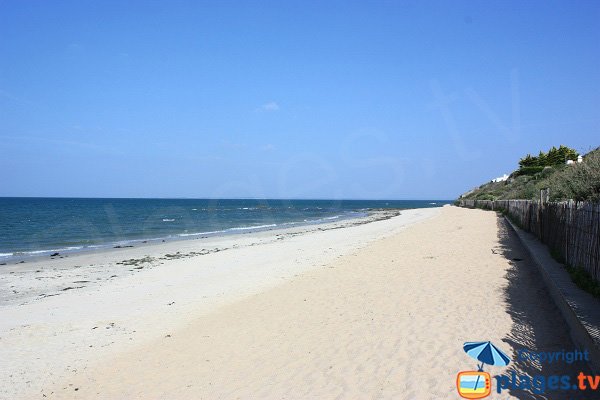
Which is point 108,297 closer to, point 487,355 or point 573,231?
point 487,355

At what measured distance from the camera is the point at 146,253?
21.7m

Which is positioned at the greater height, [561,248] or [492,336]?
[561,248]

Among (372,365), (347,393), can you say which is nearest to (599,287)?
(372,365)

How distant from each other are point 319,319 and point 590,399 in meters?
4.47

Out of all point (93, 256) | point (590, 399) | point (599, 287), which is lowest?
point (93, 256)

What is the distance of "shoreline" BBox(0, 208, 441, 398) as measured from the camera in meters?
6.99

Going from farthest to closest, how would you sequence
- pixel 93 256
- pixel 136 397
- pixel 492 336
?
pixel 93 256, pixel 492 336, pixel 136 397

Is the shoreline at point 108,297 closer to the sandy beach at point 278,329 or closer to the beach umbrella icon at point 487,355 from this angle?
the sandy beach at point 278,329

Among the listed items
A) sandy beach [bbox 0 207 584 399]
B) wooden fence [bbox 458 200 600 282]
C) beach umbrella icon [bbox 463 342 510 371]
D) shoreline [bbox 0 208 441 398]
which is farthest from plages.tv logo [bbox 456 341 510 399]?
shoreline [bbox 0 208 441 398]

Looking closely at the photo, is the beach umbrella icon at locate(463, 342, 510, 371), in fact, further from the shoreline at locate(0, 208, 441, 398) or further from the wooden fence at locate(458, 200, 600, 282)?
the shoreline at locate(0, 208, 441, 398)

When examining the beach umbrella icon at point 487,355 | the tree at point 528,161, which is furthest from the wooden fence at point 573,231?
the tree at point 528,161

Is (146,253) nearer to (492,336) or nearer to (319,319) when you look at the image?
(319,319)

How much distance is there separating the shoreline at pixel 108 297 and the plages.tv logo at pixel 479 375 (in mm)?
5212

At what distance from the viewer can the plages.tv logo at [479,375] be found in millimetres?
4777
